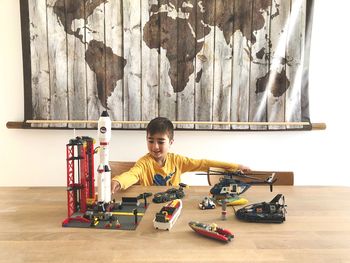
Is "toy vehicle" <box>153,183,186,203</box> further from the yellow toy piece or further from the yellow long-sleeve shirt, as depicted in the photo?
the yellow long-sleeve shirt

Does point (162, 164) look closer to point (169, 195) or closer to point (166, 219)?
point (169, 195)

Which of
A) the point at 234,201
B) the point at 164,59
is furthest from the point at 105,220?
the point at 164,59

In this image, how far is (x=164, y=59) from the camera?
227cm

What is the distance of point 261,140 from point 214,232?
1.63m

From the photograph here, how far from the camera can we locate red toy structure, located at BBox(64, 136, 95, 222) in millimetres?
1034

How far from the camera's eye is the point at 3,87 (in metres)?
2.34

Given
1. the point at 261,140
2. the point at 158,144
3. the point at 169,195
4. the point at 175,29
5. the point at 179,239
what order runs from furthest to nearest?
the point at 261,140 < the point at 175,29 < the point at 158,144 < the point at 169,195 < the point at 179,239

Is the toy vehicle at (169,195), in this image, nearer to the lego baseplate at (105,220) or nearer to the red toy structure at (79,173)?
the lego baseplate at (105,220)

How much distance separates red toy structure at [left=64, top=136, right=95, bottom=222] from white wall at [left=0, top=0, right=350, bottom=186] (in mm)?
1280

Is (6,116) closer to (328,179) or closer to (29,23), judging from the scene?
(29,23)

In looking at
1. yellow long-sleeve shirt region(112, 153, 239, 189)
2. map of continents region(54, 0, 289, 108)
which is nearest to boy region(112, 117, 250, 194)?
yellow long-sleeve shirt region(112, 153, 239, 189)

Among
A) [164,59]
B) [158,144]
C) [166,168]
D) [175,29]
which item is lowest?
[166,168]

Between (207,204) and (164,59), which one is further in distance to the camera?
(164,59)

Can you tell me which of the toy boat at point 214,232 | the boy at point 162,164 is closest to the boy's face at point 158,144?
the boy at point 162,164
